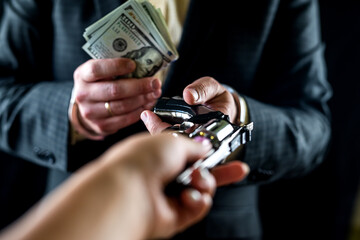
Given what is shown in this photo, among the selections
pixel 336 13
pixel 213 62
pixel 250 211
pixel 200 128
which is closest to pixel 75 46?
pixel 213 62

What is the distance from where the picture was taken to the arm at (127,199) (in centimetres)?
24

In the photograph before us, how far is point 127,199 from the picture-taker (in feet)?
0.85

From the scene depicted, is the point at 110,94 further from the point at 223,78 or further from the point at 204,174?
the point at 204,174

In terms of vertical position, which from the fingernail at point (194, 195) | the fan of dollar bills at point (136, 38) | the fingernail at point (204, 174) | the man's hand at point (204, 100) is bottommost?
the fingernail at point (194, 195)

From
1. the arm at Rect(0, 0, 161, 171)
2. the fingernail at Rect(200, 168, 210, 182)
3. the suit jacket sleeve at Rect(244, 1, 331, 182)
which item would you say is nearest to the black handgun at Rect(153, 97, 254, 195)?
the fingernail at Rect(200, 168, 210, 182)

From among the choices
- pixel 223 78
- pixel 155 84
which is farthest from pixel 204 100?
pixel 223 78

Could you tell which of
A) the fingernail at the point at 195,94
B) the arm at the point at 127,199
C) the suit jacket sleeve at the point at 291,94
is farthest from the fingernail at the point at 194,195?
the suit jacket sleeve at the point at 291,94

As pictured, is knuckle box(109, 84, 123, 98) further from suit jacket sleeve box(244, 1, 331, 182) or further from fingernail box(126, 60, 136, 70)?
suit jacket sleeve box(244, 1, 331, 182)

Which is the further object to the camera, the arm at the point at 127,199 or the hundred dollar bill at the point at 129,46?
the hundred dollar bill at the point at 129,46

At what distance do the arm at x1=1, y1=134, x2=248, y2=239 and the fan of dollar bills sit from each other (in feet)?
0.79

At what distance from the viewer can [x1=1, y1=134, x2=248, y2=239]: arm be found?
0.24 metres

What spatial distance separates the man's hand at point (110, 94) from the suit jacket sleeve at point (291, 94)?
11.1 inches

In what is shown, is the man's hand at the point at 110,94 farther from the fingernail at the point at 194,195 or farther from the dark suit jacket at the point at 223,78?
the fingernail at the point at 194,195

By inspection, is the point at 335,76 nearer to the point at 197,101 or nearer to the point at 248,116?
the point at 248,116
